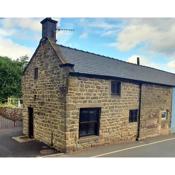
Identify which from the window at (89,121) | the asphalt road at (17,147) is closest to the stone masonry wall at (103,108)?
the window at (89,121)

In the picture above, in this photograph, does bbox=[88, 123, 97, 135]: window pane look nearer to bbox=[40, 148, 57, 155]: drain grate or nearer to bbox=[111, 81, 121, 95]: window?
bbox=[40, 148, 57, 155]: drain grate

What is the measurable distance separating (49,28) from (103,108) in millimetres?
5992

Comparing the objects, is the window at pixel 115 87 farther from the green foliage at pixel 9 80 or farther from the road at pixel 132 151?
the green foliage at pixel 9 80

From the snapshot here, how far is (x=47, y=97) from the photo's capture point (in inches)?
540

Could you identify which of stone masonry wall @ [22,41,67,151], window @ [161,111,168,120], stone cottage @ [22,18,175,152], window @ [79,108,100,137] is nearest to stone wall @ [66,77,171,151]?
stone cottage @ [22,18,175,152]

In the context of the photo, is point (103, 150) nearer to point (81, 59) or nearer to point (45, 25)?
point (81, 59)

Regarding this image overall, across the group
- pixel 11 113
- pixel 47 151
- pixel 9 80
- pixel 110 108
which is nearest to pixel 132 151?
pixel 110 108

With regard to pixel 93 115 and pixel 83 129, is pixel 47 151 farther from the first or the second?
pixel 93 115

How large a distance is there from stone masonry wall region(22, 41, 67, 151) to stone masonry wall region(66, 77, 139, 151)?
479 mm

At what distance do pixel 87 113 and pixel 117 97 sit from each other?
272 cm

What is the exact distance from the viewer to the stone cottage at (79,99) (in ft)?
39.8

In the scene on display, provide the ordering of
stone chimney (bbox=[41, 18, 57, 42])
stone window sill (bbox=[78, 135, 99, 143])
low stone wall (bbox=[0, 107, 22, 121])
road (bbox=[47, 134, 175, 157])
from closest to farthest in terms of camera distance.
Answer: road (bbox=[47, 134, 175, 157]) < stone window sill (bbox=[78, 135, 99, 143]) < stone chimney (bbox=[41, 18, 57, 42]) < low stone wall (bbox=[0, 107, 22, 121])

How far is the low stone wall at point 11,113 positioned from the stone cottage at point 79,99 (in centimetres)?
654

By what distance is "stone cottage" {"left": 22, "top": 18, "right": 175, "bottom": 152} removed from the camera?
477 inches
